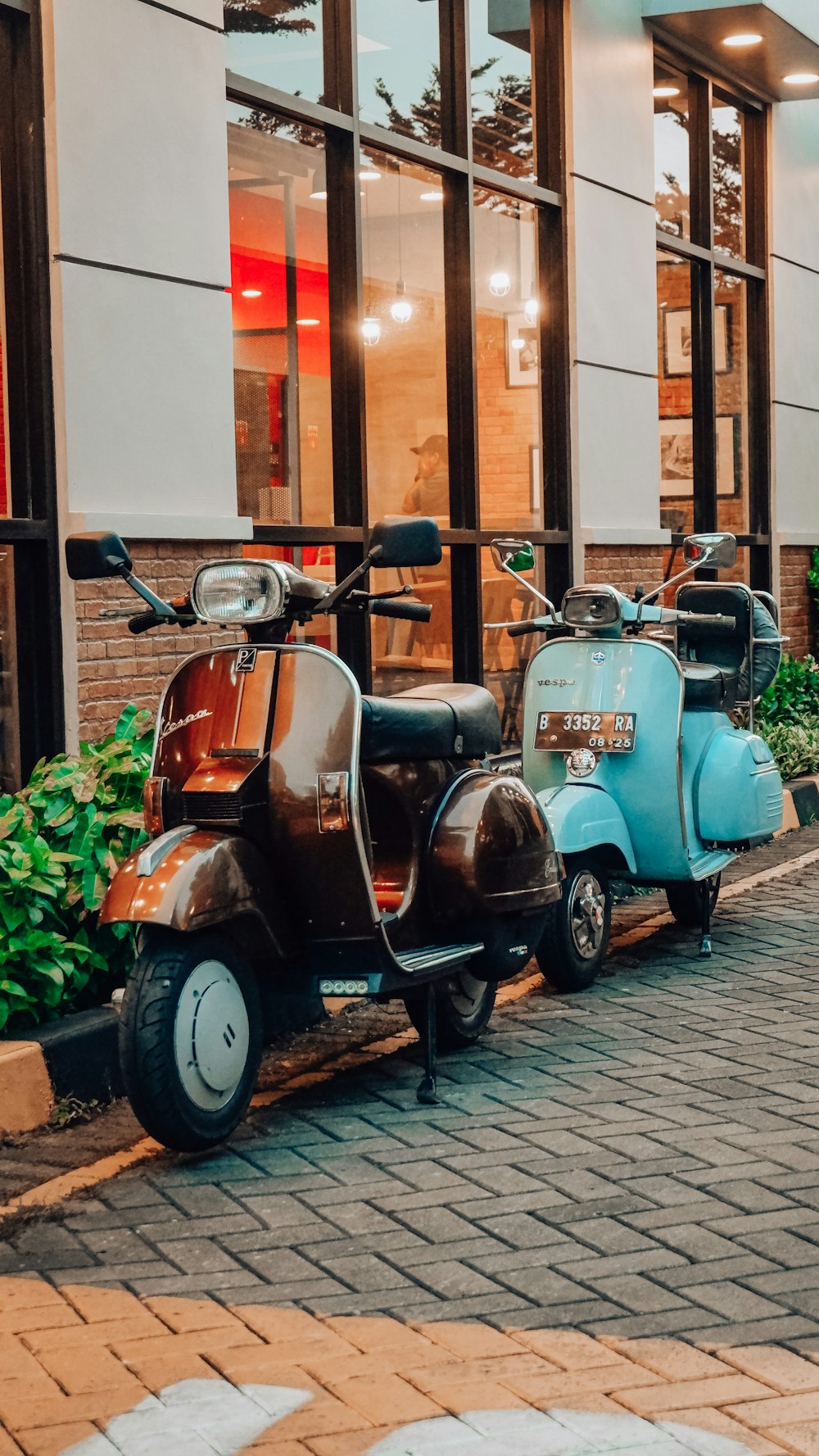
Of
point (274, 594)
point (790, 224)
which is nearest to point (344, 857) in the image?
point (274, 594)

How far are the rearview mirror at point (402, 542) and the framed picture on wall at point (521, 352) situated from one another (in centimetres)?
572

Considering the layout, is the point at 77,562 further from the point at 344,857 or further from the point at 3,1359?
the point at 3,1359

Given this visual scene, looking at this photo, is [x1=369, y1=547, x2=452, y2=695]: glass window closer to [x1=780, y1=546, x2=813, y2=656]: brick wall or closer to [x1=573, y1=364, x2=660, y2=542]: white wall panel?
[x1=573, y1=364, x2=660, y2=542]: white wall panel

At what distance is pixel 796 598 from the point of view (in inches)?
585

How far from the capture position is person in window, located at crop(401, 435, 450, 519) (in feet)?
30.9

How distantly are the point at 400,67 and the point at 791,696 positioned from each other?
5308 millimetres

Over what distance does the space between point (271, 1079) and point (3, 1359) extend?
1.99 meters

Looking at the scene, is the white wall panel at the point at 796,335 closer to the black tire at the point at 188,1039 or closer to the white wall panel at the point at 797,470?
the white wall panel at the point at 797,470

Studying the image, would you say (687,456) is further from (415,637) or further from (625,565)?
(415,637)

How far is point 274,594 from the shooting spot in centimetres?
483

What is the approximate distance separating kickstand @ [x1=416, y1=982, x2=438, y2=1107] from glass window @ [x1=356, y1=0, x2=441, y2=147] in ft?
17.3

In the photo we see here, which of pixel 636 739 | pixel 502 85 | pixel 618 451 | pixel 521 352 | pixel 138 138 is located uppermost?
pixel 502 85

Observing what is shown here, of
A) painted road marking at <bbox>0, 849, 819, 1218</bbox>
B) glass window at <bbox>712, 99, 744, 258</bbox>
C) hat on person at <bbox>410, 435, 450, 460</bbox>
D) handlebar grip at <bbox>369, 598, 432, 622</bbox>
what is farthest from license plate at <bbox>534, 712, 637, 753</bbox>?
glass window at <bbox>712, 99, 744, 258</bbox>

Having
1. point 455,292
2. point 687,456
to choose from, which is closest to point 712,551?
point 455,292
